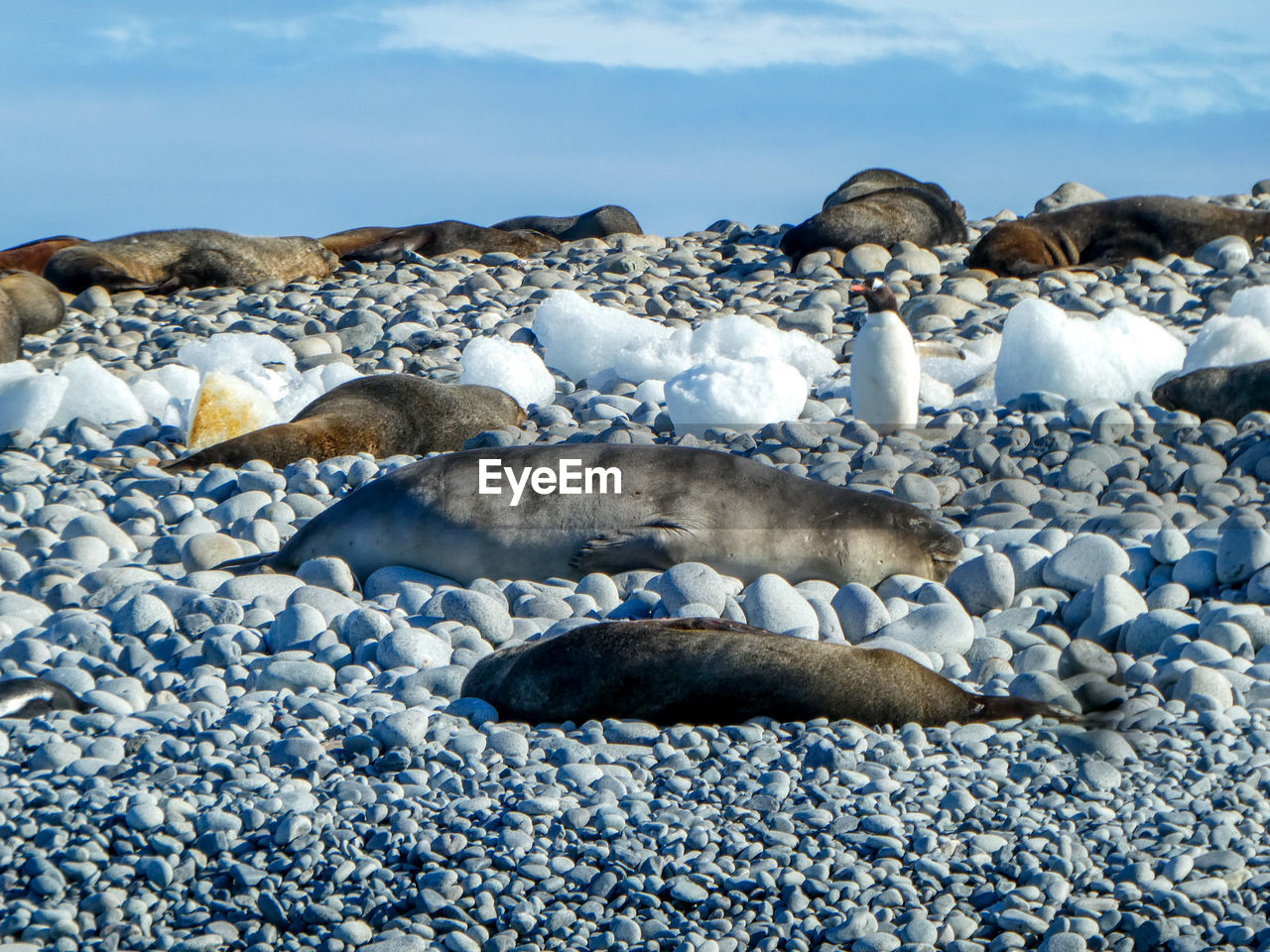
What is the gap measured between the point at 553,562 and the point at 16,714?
2.06 m

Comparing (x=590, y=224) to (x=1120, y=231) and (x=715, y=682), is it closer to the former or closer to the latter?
(x=1120, y=231)

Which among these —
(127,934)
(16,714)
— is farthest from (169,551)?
(127,934)

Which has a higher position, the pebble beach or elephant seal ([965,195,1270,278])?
elephant seal ([965,195,1270,278])

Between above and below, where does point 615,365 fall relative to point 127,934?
above

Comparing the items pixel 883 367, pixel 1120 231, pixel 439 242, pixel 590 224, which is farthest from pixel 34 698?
pixel 590 224

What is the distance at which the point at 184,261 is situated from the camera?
1617 cm

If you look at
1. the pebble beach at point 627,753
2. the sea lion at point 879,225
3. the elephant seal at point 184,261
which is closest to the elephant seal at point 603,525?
the pebble beach at point 627,753

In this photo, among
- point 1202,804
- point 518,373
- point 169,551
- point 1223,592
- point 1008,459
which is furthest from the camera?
point 518,373

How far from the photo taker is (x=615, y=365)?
414 inches

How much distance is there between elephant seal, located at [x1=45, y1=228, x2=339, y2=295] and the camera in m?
15.5

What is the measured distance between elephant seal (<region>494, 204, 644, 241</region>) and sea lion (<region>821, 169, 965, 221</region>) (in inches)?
101

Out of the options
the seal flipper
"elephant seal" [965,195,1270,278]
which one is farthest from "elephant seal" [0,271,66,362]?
"elephant seal" [965,195,1270,278]

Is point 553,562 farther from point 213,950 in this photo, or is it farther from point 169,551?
point 213,950

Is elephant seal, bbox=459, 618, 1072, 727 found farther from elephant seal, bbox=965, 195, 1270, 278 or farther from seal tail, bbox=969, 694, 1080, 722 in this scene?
elephant seal, bbox=965, 195, 1270, 278
